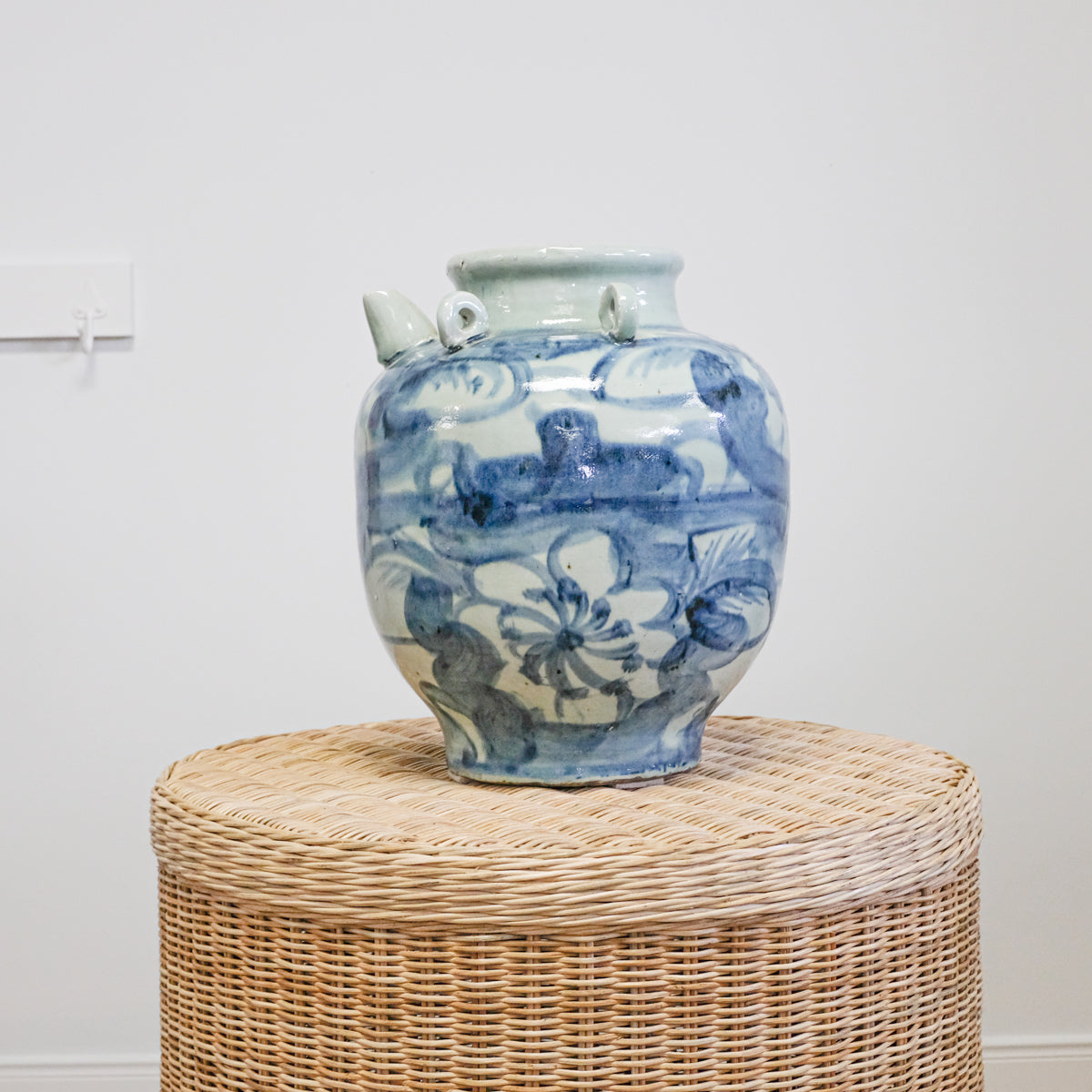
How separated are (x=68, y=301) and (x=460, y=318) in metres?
0.85

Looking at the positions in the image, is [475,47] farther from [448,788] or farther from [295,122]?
[448,788]

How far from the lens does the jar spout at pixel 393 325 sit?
1.04m

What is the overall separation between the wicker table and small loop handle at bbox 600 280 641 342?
0.32m

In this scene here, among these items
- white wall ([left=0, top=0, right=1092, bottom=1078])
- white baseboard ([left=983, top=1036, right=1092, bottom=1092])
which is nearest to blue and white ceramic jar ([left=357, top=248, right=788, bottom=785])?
white wall ([left=0, top=0, right=1092, bottom=1078])

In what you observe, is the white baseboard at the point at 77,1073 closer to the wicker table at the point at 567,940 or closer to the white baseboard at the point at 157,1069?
the white baseboard at the point at 157,1069

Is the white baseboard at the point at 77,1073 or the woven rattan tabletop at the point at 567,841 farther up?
the woven rattan tabletop at the point at 567,841

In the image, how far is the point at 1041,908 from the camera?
1717 mm

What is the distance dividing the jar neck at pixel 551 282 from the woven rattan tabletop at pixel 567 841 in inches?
13.3

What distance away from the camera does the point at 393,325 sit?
41.1 inches

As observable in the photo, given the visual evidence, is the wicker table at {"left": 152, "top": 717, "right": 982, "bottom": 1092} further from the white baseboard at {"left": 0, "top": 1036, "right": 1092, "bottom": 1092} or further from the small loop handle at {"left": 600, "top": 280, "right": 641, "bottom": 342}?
the white baseboard at {"left": 0, "top": 1036, "right": 1092, "bottom": 1092}

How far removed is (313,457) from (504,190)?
0.40m

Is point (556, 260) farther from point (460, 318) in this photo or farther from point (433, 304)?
point (433, 304)

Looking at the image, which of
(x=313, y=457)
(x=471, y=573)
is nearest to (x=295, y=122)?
(x=313, y=457)

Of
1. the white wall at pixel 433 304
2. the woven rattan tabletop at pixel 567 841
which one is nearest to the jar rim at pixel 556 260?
the woven rattan tabletop at pixel 567 841
